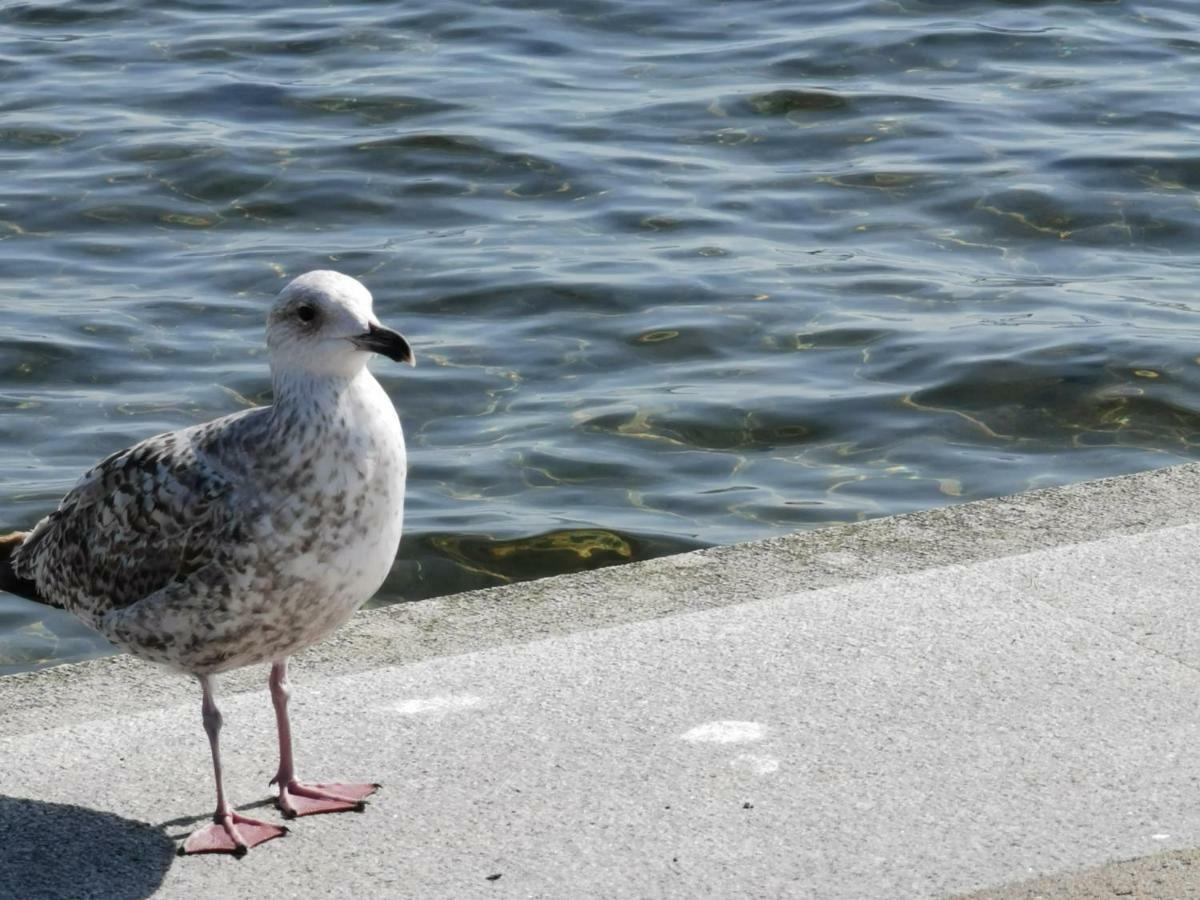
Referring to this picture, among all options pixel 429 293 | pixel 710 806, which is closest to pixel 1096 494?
pixel 710 806

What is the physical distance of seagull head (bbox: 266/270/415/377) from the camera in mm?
4246

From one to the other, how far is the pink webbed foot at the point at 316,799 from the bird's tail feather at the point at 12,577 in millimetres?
874

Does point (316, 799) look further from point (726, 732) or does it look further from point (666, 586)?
point (666, 586)

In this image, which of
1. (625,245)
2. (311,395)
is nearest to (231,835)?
(311,395)

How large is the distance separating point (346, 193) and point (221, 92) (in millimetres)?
2006

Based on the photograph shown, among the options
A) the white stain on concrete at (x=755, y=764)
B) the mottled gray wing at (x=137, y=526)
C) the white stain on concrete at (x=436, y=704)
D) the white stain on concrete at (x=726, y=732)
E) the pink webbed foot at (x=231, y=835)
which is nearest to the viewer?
the pink webbed foot at (x=231, y=835)

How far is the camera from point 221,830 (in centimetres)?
425

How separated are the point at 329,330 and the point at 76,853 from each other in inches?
46.0

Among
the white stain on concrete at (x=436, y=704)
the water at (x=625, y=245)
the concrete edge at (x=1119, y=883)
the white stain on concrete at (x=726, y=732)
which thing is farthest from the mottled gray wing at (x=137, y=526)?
the water at (x=625, y=245)

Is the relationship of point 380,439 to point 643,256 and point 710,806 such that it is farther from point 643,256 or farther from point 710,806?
point 643,256

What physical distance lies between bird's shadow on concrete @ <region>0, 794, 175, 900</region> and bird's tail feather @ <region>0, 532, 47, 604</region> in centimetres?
62

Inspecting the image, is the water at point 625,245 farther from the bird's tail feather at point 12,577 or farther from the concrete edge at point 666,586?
the bird's tail feather at point 12,577

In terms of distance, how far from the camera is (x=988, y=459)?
8.44 m

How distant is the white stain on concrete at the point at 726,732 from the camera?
4586 mm
